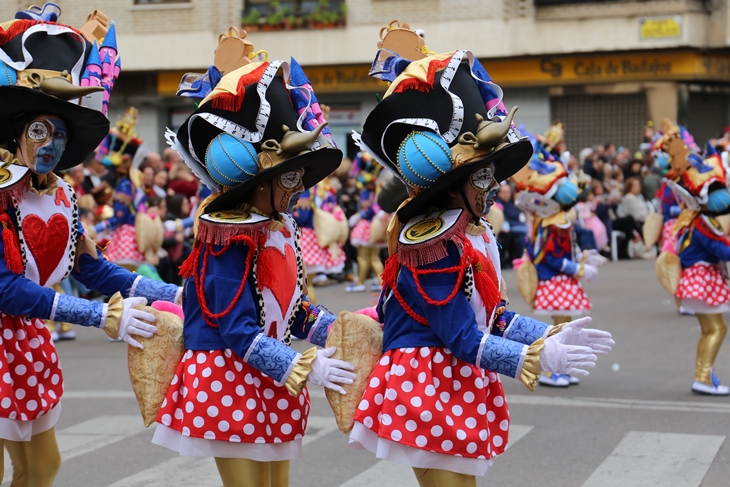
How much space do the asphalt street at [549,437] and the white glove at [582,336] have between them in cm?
125

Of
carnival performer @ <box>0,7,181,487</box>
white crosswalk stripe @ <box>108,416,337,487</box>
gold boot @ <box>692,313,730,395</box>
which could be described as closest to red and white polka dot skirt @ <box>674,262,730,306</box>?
gold boot @ <box>692,313,730,395</box>

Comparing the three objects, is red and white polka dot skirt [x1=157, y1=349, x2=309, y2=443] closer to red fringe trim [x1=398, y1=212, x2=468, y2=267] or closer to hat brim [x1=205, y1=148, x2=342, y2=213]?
hat brim [x1=205, y1=148, x2=342, y2=213]

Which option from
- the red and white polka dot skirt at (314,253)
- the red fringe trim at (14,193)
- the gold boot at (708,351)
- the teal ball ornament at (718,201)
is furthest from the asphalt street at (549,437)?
the red and white polka dot skirt at (314,253)

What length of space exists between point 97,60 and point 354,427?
2023 millimetres

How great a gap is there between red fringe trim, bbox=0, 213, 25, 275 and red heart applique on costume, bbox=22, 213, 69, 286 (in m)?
0.08

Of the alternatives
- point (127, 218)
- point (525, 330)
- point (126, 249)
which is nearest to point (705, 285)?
point (525, 330)

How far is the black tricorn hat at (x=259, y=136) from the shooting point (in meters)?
3.93

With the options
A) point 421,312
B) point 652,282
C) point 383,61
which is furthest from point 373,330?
point 652,282

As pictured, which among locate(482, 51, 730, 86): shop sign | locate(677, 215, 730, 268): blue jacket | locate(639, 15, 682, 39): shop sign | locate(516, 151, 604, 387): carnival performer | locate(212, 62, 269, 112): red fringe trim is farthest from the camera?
locate(482, 51, 730, 86): shop sign

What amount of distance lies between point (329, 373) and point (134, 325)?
0.78m

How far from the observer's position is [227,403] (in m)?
3.92

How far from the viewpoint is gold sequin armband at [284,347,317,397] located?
375cm

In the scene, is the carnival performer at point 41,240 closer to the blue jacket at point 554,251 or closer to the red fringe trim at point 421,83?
the red fringe trim at point 421,83

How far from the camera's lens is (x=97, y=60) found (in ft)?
15.5
